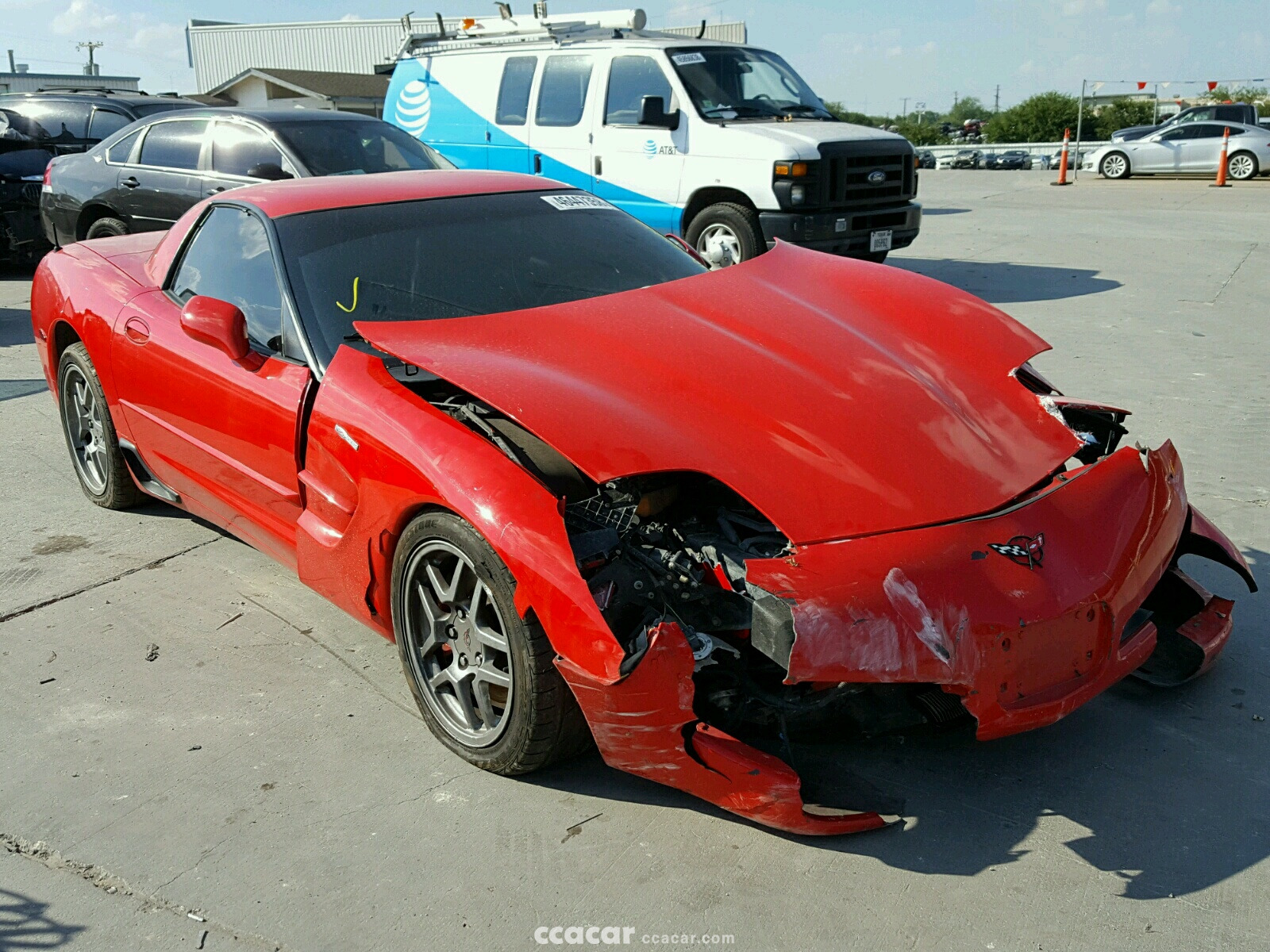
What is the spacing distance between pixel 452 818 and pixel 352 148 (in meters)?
6.58

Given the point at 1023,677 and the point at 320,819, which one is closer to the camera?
the point at 1023,677

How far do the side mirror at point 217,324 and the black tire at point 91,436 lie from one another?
1.27 meters

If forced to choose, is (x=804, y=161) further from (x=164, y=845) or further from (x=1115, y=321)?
(x=164, y=845)

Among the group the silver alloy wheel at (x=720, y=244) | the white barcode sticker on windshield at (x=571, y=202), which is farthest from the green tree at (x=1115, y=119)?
the white barcode sticker on windshield at (x=571, y=202)

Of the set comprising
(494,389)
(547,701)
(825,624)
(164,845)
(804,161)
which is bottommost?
(164,845)

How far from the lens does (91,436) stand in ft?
16.5

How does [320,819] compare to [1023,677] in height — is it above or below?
below

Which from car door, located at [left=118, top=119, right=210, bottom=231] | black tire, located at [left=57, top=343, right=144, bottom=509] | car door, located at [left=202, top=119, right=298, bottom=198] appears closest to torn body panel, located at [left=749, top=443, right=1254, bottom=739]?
black tire, located at [left=57, top=343, right=144, bottom=509]

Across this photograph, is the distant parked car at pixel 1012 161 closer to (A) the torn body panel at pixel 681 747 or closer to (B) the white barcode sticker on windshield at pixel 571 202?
(B) the white barcode sticker on windshield at pixel 571 202

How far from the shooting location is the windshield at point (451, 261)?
3.62 m

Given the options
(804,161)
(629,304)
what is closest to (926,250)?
(804,161)

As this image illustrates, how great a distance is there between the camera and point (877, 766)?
2977 mm

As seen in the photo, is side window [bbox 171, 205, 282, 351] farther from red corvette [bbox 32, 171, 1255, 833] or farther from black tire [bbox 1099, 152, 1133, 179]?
black tire [bbox 1099, 152, 1133, 179]

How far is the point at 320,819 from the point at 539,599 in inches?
33.2
